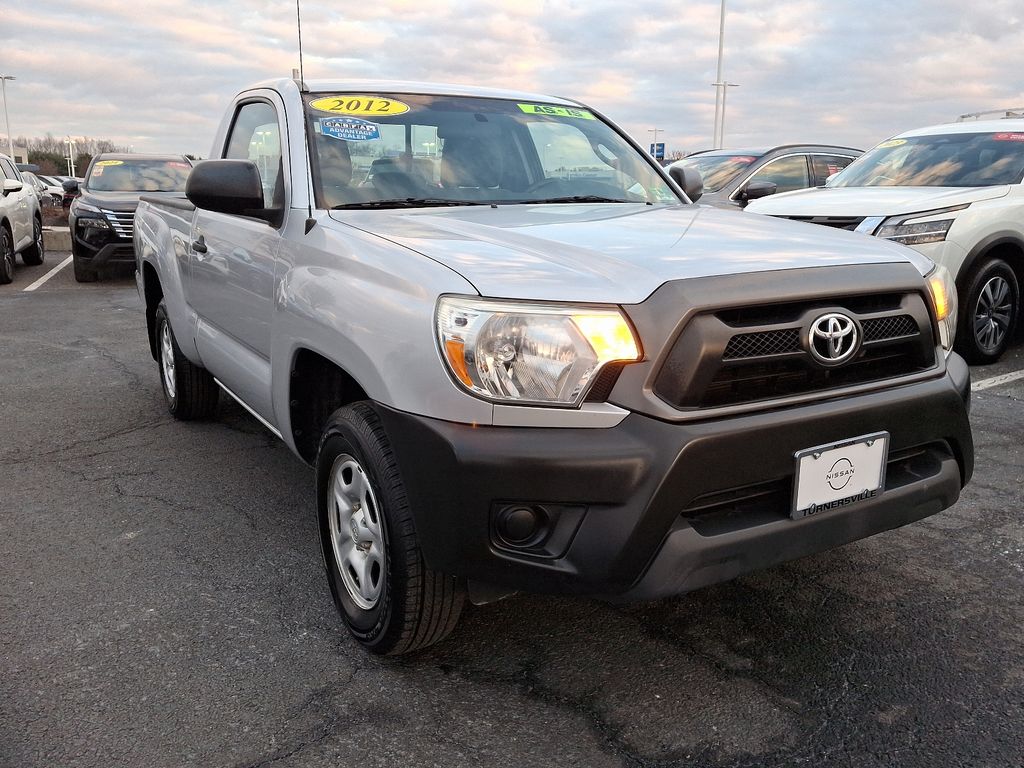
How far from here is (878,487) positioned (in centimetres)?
238

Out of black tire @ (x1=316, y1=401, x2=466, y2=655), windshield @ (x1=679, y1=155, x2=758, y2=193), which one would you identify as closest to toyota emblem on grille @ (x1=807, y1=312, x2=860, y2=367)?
black tire @ (x1=316, y1=401, x2=466, y2=655)

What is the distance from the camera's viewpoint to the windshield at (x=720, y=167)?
9.51 m

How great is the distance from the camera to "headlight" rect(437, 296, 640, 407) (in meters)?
2.09

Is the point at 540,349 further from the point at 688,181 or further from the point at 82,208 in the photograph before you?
the point at 82,208

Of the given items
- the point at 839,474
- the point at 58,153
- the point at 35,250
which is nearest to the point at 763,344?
the point at 839,474

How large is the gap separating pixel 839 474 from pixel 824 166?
840 centimetres

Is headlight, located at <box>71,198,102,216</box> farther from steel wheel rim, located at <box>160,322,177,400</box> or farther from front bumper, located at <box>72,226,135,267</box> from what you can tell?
steel wheel rim, located at <box>160,322,177,400</box>

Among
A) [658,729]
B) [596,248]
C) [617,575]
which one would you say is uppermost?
[596,248]

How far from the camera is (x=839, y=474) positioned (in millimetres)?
2289

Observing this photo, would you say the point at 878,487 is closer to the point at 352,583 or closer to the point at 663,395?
the point at 663,395

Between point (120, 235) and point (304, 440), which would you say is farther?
point (120, 235)

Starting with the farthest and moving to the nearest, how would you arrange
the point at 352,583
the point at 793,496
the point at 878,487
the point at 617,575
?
the point at 352,583
the point at 878,487
the point at 793,496
the point at 617,575

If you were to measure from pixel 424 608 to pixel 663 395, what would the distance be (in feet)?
2.86

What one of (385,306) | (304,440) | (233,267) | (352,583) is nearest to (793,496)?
(385,306)
